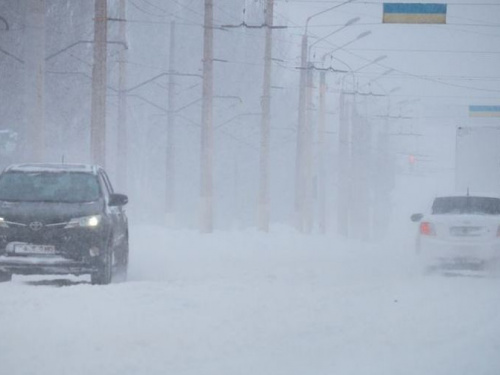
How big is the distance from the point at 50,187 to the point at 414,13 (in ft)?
52.2

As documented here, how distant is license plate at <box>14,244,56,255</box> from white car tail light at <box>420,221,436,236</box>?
25.9 feet

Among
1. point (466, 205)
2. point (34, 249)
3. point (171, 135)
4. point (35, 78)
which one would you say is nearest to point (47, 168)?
point (34, 249)

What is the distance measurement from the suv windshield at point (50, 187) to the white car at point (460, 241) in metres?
6.79

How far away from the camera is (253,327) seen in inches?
442

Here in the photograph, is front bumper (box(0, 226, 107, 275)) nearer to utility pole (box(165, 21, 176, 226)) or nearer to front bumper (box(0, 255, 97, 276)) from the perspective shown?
front bumper (box(0, 255, 97, 276))

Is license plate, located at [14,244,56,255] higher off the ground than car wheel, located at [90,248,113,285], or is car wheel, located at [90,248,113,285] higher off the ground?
license plate, located at [14,244,56,255]

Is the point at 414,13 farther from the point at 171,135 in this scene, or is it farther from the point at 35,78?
the point at 171,135

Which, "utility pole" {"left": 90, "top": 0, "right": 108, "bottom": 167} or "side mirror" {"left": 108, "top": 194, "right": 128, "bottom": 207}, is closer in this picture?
"side mirror" {"left": 108, "top": 194, "right": 128, "bottom": 207}

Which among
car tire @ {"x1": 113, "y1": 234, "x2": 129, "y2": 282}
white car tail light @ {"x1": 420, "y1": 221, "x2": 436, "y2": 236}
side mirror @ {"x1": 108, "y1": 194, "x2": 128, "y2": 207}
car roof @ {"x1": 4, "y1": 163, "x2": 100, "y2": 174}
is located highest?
car roof @ {"x1": 4, "y1": 163, "x2": 100, "y2": 174}

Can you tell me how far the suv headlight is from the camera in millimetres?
14898

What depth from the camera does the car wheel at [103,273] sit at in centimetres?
1498

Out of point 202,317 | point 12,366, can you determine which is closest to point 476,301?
point 202,317

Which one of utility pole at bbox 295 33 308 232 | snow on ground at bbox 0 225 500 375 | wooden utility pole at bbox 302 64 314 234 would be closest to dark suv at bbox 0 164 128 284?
snow on ground at bbox 0 225 500 375

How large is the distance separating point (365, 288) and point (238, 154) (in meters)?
46.9
